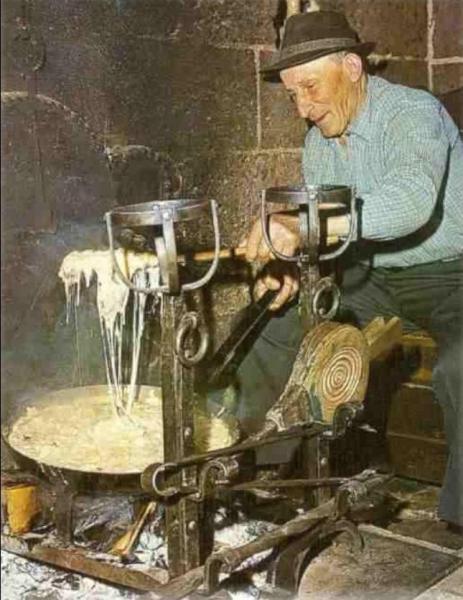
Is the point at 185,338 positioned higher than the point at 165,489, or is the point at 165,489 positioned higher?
the point at 185,338

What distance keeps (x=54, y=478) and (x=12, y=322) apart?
28.1 inches

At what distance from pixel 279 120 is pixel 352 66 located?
64 cm

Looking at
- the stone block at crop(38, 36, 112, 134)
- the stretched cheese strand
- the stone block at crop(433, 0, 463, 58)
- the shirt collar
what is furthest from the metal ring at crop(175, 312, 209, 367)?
the stone block at crop(433, 0, 463, 58)

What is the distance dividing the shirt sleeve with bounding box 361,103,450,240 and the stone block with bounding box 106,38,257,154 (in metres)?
0.80

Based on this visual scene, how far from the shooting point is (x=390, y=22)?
5262mm

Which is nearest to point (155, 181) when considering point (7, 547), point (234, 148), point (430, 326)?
point (234, 148)

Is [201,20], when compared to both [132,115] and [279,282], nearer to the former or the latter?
[132,115]

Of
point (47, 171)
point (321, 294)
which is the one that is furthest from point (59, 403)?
point (321, 294)

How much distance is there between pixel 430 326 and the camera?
4.14m

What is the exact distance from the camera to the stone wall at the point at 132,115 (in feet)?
11.8

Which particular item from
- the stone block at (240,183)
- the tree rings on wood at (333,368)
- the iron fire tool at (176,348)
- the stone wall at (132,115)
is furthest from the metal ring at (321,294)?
the stone block at (240,183)

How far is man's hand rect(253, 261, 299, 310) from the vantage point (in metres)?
4.26

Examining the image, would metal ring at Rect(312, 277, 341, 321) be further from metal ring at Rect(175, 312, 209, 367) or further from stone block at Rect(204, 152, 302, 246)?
stone block at Rect(204, 152, 302, 246)

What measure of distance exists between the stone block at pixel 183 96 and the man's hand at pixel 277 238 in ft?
2.80
